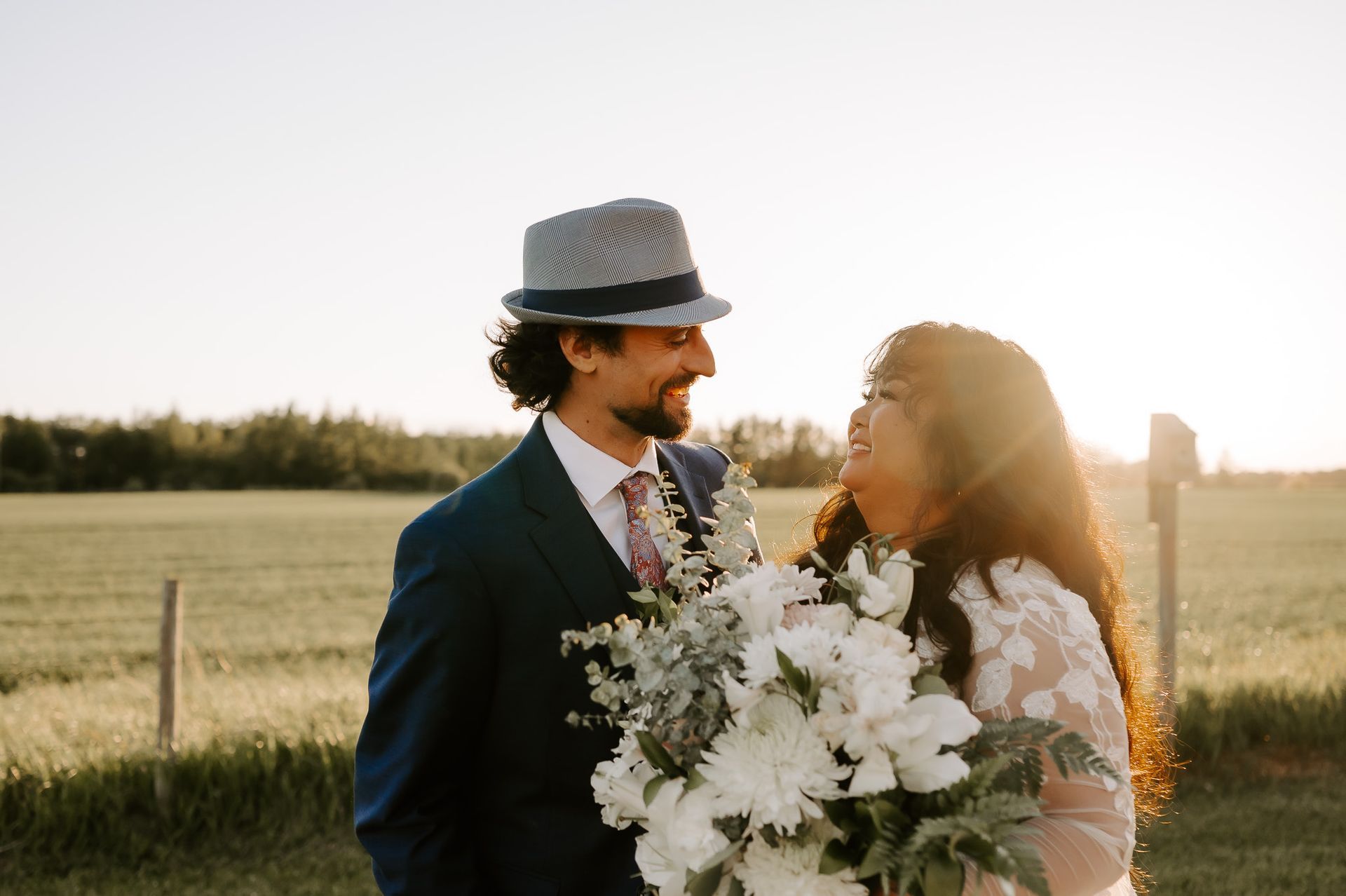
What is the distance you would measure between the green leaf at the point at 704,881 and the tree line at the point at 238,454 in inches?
2406

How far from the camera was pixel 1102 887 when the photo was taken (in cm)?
200

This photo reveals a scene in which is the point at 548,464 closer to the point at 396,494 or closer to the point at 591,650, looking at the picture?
the point at 591,650

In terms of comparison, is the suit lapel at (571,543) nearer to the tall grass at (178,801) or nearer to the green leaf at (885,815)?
the green leaf at (885,815)

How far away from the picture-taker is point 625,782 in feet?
6.28

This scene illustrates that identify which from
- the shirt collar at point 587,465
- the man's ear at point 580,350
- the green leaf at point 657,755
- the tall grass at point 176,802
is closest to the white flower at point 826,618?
the green leaf at point 657,755

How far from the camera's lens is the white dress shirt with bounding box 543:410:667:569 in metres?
2.90

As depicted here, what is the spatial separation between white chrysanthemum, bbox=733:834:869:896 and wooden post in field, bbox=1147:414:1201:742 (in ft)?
19.6

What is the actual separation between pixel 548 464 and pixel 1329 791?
23.2ft

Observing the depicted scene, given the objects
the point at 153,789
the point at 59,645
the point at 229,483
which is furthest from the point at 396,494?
the point at 153,789

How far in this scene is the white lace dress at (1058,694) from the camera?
194 centimetres

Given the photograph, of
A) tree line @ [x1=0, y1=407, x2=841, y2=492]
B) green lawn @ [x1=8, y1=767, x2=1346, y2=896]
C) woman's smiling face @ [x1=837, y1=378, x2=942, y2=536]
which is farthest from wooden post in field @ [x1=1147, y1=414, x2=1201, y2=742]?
tree line @ [x1=0, y1=407, x2=841, y2=492]

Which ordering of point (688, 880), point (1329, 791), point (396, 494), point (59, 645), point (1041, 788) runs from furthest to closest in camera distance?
point (396, 494) < point (59, 645) < point (1329, 791) < point (1041, 788) < point (688, 880)

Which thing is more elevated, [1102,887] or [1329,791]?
[1102,887]

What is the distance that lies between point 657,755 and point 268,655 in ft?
48.9
